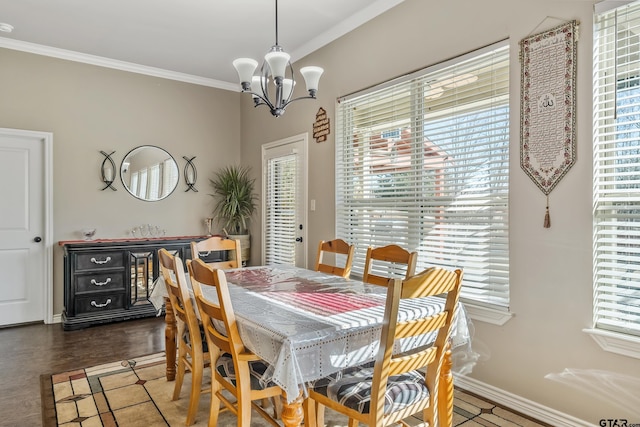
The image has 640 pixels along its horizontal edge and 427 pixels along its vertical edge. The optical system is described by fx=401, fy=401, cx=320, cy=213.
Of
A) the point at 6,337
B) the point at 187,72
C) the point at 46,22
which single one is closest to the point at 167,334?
the point at 6,337

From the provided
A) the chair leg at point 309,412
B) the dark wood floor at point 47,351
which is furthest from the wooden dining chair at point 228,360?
the dark wood floor at point 47,351

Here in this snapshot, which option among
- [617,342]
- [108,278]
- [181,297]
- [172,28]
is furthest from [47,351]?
[617,342]

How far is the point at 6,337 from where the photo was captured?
3.91 metres

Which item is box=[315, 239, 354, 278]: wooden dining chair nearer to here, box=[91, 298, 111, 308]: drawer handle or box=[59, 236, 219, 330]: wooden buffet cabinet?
box=[59, 236, 219, 330]: wooden buffet cabinet

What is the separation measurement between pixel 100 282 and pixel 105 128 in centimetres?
180

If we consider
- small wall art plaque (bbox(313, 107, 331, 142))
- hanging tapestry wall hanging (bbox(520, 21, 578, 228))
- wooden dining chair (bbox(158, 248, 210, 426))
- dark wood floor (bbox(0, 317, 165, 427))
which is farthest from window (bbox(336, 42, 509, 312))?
dark wood floor (bbox(0, 317, 165, 427))

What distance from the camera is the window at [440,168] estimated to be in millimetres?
2635

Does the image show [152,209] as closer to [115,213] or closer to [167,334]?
[115,213]

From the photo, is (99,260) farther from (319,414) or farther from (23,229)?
(319,414)

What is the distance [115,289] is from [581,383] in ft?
14.0

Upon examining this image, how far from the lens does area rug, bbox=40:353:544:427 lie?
232 centimetres

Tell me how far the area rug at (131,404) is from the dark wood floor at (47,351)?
4.5 inches

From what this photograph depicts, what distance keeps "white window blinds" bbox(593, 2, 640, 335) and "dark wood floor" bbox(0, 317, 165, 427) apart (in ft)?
10.7

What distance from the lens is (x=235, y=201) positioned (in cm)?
522
